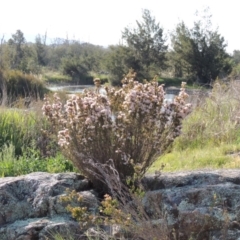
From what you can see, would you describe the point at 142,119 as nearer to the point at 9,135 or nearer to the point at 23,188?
the point at 23,188

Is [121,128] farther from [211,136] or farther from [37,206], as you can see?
Answer: [211,136]

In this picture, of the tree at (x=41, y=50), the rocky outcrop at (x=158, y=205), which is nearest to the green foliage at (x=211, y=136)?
the rocky outcrop at (x=158, y=205)

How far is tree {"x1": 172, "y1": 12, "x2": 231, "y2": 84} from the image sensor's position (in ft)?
158

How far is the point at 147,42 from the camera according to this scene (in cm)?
5172

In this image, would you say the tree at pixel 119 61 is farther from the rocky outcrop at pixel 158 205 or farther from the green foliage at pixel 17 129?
the rocky outcrop at pixel 158 205

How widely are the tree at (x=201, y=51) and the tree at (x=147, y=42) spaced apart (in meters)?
2.45

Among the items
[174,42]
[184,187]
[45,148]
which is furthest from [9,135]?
[174,42]

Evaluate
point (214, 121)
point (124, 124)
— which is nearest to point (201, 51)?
point (214, 121)

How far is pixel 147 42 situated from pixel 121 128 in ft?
158

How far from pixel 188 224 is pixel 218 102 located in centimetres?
751

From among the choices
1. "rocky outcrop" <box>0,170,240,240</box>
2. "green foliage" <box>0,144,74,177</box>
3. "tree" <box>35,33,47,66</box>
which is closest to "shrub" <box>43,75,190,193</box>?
"rocky outcrop" <box>0,170,240,240</box>

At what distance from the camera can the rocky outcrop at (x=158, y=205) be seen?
133 inches

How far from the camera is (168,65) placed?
170 ft

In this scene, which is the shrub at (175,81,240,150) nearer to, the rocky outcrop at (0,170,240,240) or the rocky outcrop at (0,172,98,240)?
the rocky outcrop at (0,170,240,240)
